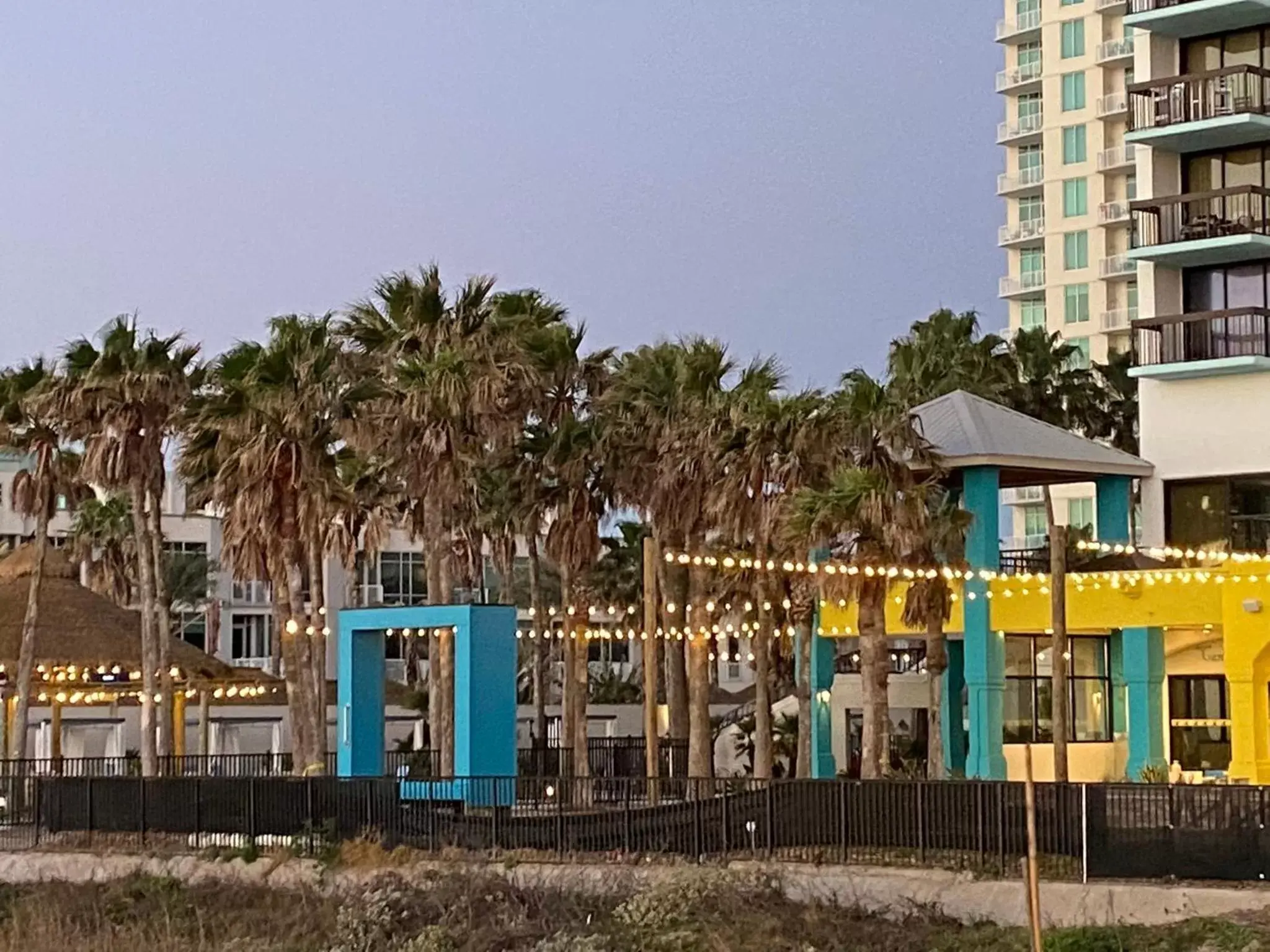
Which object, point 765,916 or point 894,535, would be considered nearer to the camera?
point 765,916

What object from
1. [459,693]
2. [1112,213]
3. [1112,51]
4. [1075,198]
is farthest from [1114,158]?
[459,693]

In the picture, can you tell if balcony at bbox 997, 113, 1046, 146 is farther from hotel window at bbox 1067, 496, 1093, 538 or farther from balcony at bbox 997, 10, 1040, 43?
hotel window at bbox 1067, 496, 1093, 538

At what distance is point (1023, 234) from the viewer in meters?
114

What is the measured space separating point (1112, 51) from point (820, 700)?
2409 inches

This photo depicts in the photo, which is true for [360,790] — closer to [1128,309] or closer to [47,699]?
[47,699]

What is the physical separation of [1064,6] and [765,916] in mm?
85232

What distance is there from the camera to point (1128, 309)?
108 meters

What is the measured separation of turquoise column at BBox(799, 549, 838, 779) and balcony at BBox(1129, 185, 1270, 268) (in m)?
11.1

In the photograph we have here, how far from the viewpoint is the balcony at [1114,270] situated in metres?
107

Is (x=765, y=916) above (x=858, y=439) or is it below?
below

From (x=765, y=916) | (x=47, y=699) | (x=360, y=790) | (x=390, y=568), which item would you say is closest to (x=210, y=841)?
(x=360, y=790)

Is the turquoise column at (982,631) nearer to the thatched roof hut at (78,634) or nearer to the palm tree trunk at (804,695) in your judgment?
the palm tree trunk at (804,695)

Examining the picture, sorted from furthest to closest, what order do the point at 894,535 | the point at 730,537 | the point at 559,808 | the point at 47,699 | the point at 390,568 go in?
the point at 390,568 < the point at 47,699 < the point at 730,537 < the point at 894,535 < the point at 559,808

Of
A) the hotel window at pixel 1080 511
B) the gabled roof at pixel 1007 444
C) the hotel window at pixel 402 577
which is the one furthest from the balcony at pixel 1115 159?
the gabled roof at pixel 1007 444
